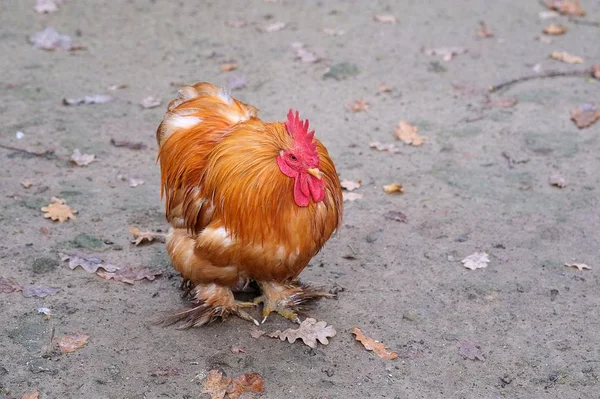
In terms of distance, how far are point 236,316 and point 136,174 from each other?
2.09 m

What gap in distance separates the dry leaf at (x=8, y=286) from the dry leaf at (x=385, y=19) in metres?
6.13

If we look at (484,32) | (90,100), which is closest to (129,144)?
(90,100)

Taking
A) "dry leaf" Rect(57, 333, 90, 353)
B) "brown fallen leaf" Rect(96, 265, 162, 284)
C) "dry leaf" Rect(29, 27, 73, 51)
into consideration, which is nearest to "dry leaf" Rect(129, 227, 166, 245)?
"brown fallen leaf" Rect(96, 265, 162, 284)

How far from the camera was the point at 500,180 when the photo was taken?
622 centimetres

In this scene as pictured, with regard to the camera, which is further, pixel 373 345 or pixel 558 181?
pixel 558 181

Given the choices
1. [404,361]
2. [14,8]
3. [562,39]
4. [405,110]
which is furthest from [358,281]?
[14,8]

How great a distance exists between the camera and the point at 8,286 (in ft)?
14.9

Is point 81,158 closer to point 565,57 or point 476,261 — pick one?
point 476,261

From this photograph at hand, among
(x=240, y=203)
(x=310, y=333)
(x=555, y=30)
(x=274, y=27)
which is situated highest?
(x=240, y=203)

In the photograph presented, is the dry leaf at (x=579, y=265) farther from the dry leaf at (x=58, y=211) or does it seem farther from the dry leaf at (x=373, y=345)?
the dry leaf at (x=58, y=211)

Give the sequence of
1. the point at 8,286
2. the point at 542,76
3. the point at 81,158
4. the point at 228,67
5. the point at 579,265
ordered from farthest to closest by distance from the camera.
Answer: the point at 228,67, the point at 542,76, the point at 81,158, the point at 579,265, the point at 8,286

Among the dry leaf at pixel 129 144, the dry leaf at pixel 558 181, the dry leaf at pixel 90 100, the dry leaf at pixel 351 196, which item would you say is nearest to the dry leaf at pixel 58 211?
the dry leaf at pixel 129 144

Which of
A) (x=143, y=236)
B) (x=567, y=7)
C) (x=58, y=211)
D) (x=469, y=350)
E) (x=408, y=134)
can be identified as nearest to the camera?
(x=469, y=350)

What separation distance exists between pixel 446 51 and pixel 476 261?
401 centimetres
